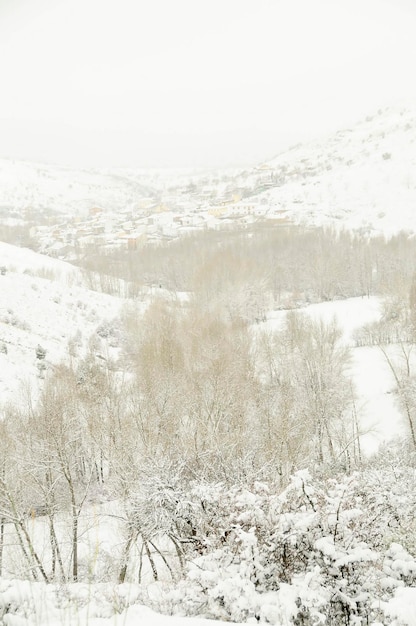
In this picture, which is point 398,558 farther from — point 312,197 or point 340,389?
point 312,197

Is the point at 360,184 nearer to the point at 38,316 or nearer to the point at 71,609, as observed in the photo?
the point at 38,316

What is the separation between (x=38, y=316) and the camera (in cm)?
3859

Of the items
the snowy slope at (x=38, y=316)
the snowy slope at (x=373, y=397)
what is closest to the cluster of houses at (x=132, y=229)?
the snowy slope at (x=38, y=316)

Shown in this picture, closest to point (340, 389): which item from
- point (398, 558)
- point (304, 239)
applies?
point (398, 558)

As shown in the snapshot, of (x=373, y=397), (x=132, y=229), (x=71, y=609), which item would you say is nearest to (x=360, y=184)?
(x=132, y=229)

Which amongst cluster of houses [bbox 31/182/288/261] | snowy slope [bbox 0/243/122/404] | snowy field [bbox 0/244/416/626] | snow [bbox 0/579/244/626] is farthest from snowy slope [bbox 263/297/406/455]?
cluster of houses [bbox 31/182/288/261]

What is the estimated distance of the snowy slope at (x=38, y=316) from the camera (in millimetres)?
25562

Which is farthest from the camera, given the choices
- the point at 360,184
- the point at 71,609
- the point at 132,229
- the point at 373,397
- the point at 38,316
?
the point at 360,184

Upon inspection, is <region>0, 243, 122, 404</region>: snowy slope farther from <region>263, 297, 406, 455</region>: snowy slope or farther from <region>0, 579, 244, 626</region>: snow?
<region>263, 297, 406, 455</region>: snowy slope

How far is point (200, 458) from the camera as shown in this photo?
13.3m

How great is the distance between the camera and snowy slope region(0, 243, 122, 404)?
25.6 m

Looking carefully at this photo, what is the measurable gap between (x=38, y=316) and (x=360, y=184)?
90.2m

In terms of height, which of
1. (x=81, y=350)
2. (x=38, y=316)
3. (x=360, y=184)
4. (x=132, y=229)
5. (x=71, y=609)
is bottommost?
(x=71, y=609)

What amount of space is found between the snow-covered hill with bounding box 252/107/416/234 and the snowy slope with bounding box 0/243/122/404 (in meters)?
53.9
